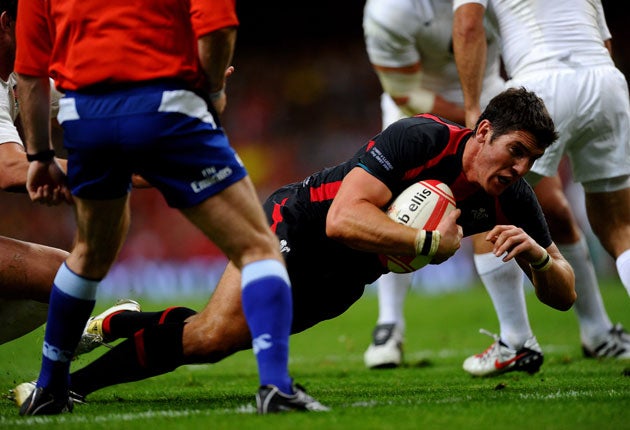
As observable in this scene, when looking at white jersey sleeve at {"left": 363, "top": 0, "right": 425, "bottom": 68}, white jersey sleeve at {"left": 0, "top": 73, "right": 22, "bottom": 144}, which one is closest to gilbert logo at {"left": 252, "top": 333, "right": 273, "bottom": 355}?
white jersey sleeve at {"left": 0, "top": 73, "right": 22, "bottom": 144}

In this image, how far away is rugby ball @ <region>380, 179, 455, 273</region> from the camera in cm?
413

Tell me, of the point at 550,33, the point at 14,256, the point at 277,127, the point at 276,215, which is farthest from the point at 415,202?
the point at 277,127

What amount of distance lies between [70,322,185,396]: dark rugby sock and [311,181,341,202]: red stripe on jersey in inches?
37.1

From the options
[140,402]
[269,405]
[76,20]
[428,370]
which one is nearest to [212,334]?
[140,402]

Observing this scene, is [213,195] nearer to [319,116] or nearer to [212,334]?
[212,334]

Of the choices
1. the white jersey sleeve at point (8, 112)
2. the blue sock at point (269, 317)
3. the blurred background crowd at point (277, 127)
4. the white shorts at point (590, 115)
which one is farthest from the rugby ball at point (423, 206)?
the blurred background crowd at point (277, 127)

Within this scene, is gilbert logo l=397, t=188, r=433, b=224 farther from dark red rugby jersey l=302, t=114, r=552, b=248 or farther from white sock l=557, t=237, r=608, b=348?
white sock l=557, t=237, r=608, b=348

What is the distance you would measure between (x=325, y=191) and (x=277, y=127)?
16.1 metres

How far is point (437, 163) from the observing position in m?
4.31

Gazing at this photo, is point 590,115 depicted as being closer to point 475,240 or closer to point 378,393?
point 475,240

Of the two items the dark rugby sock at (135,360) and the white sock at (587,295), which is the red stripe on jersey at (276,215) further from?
the white sock at (587,295)

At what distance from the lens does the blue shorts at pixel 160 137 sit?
11.2 ft

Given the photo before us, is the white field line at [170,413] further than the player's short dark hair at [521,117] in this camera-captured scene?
No

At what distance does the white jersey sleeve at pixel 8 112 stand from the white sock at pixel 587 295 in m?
3.57
